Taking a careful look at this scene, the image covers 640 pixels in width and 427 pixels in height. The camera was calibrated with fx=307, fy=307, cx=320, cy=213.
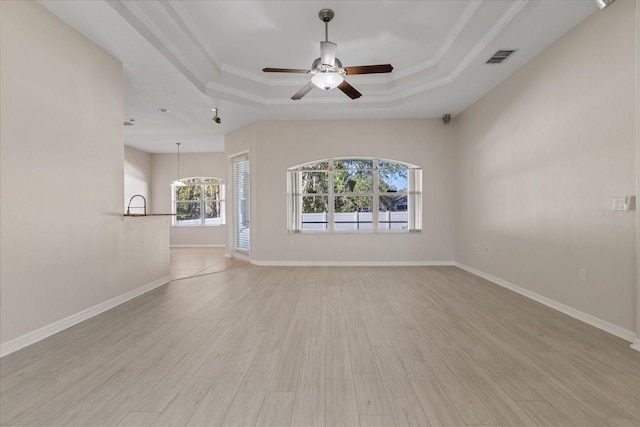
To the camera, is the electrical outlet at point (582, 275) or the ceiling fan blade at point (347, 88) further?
the ceiling fan blade at point (347, 88)


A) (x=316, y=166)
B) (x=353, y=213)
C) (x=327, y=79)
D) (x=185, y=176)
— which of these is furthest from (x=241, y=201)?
(x=327, y=79)

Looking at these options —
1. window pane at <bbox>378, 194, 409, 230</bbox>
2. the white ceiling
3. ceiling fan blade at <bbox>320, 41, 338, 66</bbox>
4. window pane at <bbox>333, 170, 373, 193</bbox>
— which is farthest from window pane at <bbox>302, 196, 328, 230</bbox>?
ceiling fan blade at <bbox>320, 41, 338, 66</bbox>

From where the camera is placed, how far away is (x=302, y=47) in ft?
13.8

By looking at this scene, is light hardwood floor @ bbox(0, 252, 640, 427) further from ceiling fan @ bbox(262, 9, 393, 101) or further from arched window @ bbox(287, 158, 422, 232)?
arched window @ bbox(287, 158, 422, 232)

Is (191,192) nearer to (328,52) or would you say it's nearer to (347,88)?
(347,88)

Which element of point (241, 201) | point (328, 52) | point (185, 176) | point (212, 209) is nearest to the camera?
point (328, 52)

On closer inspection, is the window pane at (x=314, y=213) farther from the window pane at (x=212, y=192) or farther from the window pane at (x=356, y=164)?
the window pane at (x=212, y=192)

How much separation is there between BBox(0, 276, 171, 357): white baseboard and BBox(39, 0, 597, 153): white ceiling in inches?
114

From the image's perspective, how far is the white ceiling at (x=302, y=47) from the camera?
317 centimetres

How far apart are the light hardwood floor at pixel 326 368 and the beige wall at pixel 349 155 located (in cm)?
253

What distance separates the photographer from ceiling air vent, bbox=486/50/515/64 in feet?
12.1

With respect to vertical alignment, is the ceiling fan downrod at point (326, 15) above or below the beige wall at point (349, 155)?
above

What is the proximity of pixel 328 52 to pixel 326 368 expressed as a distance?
3.01m

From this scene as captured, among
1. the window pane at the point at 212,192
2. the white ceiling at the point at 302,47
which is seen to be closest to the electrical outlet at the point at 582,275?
the white ceiling at the point at 302,47
